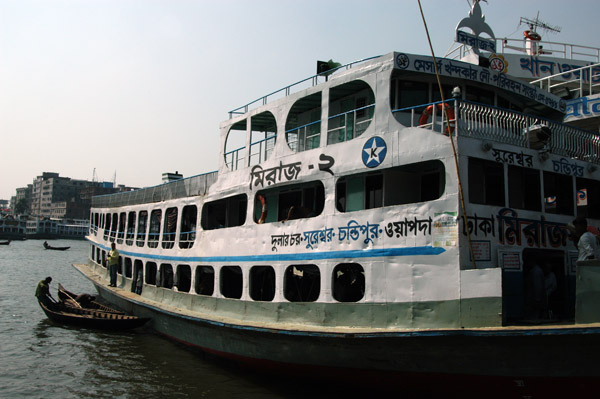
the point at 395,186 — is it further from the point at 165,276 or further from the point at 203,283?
the point at 165,276

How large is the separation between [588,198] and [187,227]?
35.3ft

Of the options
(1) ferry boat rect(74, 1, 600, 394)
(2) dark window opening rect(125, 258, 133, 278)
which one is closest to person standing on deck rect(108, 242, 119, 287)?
(2) dark window opening rect(125, 258, 133, 278)

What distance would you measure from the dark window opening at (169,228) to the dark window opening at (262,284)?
3.97m

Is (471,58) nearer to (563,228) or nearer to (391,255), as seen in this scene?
(563,228)

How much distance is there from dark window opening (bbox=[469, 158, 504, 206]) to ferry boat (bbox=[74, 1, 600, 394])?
3 cm

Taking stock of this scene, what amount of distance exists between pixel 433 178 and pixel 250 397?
217 inches

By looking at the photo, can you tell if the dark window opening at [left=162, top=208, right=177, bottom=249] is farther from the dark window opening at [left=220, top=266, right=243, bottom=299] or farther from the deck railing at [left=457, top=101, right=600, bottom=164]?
the deck railing at [left=457, top=101, right=600, bottom=164]

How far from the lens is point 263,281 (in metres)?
11.2

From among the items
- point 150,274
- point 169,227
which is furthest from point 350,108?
point 150,274

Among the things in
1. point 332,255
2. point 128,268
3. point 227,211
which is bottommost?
point 128,268

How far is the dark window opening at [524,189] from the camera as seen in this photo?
27.2ft

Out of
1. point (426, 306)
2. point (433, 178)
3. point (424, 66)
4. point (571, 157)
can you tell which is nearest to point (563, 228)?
point (571, 157)

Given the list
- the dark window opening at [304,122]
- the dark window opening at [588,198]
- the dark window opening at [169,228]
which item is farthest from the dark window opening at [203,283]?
the dark window opening at [588,198]

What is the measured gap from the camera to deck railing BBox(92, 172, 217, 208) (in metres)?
13.4
